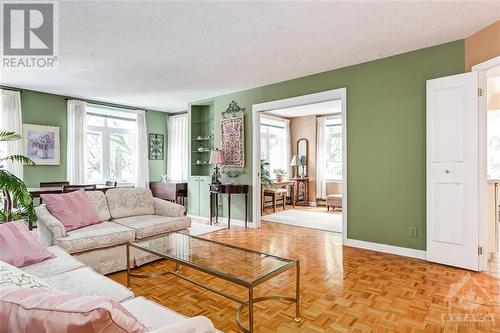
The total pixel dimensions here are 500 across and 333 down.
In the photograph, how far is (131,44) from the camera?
321cm

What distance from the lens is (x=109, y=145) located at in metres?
6.39

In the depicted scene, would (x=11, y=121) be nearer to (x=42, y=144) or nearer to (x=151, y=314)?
(x=42, y=144)

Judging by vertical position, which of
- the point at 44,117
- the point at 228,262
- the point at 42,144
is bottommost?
the point at 228,262

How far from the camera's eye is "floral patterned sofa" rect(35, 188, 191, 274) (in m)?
2.71

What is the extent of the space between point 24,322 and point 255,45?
3.22 m

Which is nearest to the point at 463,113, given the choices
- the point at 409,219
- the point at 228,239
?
the point at 409,219

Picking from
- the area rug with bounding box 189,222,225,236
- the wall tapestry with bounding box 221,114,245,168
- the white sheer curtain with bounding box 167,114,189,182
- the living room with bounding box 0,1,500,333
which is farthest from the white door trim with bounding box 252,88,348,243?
the white sheer curtain with bounding box 167,114,189,182

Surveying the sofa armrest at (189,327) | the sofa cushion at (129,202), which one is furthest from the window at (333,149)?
the sofa armrest at (189,327)

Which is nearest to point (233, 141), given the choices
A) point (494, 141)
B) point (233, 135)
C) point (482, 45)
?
point (233, 135)

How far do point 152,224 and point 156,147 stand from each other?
4282mm

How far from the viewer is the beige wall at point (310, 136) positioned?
26.2ft

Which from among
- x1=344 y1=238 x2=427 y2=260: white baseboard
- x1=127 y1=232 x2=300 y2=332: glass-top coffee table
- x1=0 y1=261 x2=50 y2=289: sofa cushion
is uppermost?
x1=0 y1=261 x2=50 y2=289: sofa cushion

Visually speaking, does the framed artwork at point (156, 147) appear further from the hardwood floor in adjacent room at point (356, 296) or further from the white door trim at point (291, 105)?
the hardwood floor in adjacent room at point (356, 296)

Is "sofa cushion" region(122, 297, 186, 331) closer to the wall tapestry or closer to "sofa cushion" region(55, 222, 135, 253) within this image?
"sofa cushion" region(55, 222, 135, 253)
